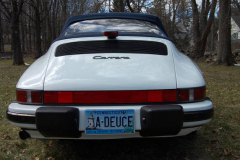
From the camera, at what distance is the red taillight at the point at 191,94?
1984mm

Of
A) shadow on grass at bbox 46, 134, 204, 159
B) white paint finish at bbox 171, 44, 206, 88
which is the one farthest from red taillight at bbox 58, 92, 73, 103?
white paint finish at bbox 171, 44, 206, 88

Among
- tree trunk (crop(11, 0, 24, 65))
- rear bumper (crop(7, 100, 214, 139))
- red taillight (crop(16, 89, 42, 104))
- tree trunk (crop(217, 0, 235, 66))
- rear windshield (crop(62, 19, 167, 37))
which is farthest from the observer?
tree trunk (crop(11, 0, 24, 65))

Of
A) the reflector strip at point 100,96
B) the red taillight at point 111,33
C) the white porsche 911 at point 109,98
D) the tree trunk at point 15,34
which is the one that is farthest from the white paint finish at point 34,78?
the tree trunk at point 15,34

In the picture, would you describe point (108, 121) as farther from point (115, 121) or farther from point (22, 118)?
point (22, 118)

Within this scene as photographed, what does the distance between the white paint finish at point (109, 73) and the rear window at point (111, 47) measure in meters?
0.09

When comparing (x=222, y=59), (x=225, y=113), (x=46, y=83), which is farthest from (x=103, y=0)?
(x=46, y=83)

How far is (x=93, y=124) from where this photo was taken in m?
1.88

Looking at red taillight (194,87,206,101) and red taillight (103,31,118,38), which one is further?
red taillight (103,31,118,38)

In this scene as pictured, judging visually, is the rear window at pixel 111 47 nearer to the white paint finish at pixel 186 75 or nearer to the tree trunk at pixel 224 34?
the white paint finish at pixel 186 75

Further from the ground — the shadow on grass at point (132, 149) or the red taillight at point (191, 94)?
the red taillight at point (191, 94)

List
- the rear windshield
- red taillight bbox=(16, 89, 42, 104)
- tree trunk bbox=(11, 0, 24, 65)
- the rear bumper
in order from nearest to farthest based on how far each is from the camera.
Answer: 1. the rear bumper
2. red taillight bbox=(16, 89, 42, 104)
3. the rear windshield
4. tree trunk bbox=(11, 0, 24, 65)

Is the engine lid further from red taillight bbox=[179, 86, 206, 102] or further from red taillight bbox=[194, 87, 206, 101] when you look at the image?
red taillight bbox=[194, 87, 206, 101]

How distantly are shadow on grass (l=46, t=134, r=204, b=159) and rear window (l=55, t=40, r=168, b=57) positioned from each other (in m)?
1.10

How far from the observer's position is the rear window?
2.24m
